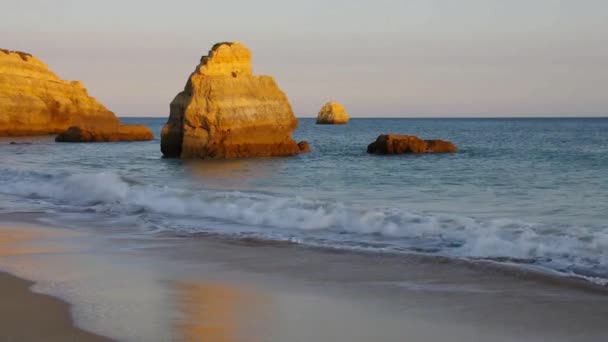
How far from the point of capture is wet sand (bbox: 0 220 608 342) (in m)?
6.61

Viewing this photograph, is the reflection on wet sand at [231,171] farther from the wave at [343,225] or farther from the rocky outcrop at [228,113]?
the wave at [343,225]

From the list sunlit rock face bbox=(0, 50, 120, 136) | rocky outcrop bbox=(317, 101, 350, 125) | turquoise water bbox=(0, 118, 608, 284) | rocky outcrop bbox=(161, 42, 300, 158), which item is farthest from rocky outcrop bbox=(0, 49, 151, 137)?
rocky outcrop bbox=(317, 101, 350, 125)

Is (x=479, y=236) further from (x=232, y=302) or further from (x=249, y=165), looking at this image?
(x=249, y=165)

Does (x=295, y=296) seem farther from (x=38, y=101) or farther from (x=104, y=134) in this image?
(x=38, y=101)

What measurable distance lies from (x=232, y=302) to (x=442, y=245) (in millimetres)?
4600

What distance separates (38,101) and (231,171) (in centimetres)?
4974

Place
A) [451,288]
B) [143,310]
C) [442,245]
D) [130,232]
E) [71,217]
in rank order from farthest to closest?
[71,217] < [130,232] < [442,245] < [451,288] < [143,310]

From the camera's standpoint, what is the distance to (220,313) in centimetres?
724

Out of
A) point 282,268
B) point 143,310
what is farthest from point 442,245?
point 143,310

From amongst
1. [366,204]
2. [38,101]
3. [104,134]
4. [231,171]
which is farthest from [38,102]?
[366,204]

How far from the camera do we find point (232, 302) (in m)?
7.71

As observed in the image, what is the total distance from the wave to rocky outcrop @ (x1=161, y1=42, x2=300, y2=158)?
12.8 m

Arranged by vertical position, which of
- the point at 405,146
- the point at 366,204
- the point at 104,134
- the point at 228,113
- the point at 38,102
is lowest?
the point at 104,134

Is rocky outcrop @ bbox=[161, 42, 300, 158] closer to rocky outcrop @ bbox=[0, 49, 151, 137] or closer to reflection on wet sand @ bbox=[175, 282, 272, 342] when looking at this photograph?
reflection on wet sand @ bbox=[175, 282, 272, 342]
